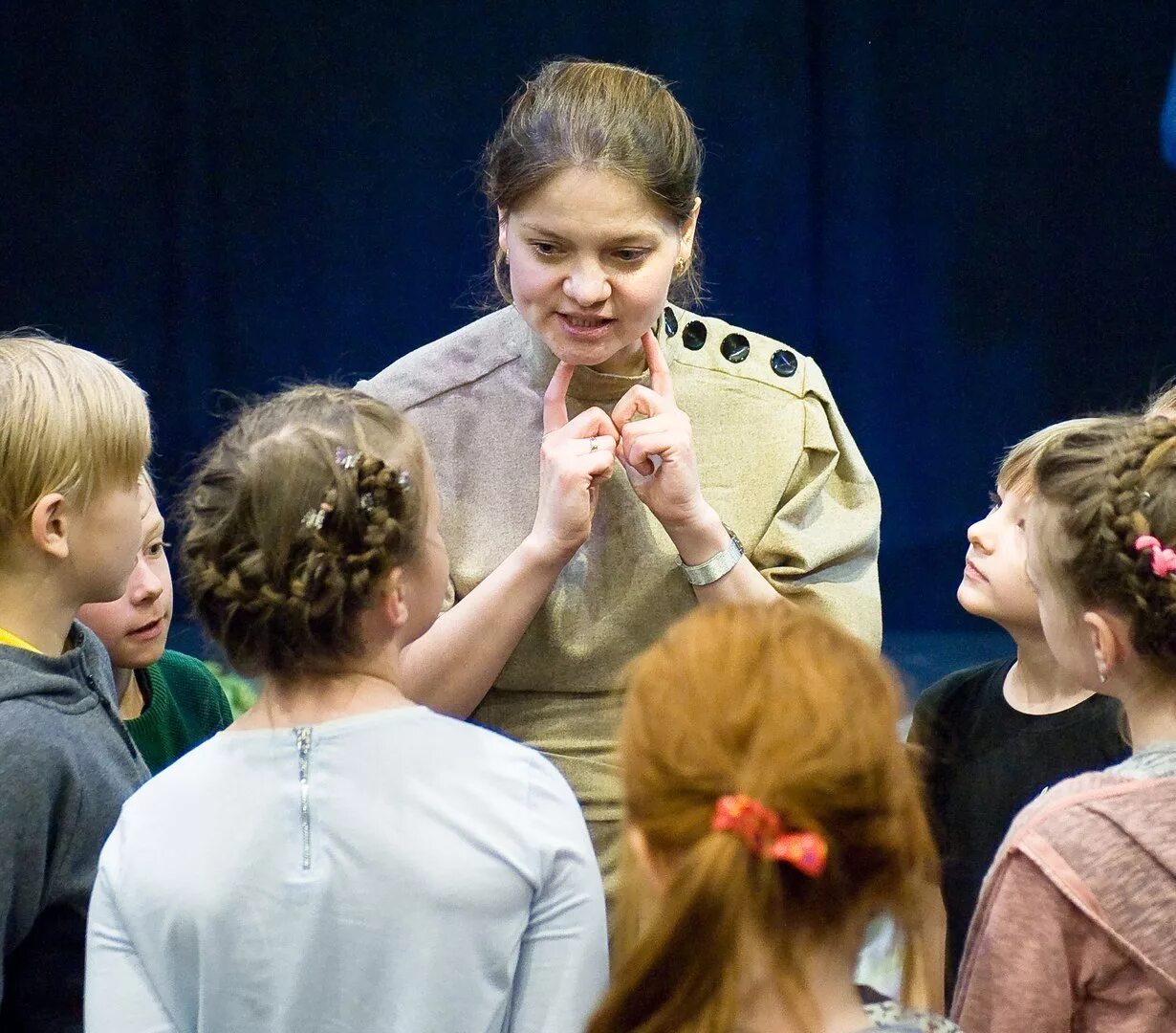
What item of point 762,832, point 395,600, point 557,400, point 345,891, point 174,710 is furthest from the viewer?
point 174,710

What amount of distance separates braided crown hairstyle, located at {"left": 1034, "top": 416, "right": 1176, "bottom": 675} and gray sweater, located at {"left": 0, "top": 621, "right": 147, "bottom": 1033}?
0.89 m

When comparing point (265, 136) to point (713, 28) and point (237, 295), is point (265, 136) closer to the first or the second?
point (237, 295)

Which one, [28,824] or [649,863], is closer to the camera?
[649,863]

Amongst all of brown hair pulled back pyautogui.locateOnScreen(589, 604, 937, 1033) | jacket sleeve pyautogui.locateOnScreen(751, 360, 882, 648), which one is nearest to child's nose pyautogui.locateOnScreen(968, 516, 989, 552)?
jacket sleeve pyautogui.locateOnScreen(751, 360, 882, 648)

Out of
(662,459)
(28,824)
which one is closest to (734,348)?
(662,459)

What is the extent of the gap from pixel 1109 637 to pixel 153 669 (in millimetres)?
1220

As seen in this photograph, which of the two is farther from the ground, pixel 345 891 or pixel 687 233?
pixel 687 233

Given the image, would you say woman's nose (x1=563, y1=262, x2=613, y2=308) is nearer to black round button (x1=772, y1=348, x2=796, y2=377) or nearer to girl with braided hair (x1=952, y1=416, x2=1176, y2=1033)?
black round button (x1=772, y1=348, x2=796, y2=377)

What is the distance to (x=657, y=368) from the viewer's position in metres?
1.74

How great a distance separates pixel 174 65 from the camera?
3.51 m

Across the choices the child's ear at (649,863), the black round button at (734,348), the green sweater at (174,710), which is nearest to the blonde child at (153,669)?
the green sweater at (174,710)

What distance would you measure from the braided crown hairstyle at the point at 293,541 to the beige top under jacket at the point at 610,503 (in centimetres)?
45

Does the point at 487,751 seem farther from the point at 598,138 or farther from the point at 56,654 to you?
the point at 598,138

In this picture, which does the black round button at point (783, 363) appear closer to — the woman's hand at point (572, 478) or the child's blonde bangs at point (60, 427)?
the woman's hand at point (572, 478)
